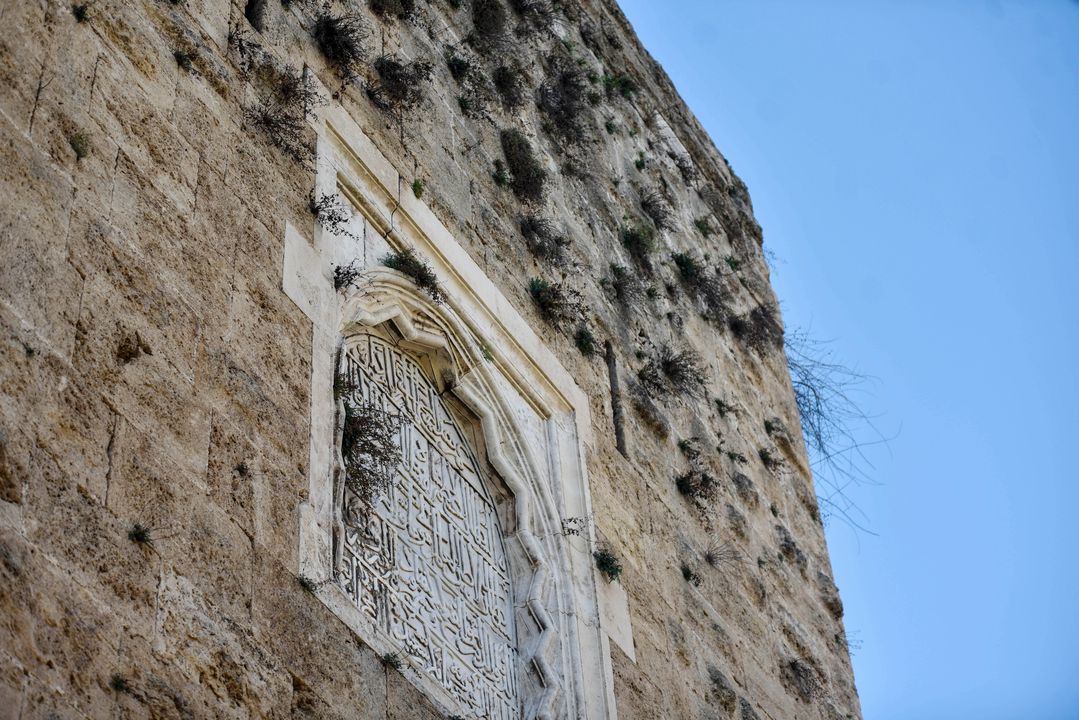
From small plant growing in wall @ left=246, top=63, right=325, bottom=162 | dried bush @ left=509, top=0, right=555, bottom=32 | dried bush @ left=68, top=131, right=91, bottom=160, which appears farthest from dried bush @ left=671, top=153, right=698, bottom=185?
dried bush @ left=68, top=131, right=91, bottom=160

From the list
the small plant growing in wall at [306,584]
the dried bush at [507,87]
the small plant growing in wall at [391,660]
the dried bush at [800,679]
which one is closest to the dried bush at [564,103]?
the dried bush at [507,87]

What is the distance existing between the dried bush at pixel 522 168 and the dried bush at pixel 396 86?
762 mm

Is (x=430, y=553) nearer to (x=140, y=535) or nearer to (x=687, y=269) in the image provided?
(x=140, y=535)

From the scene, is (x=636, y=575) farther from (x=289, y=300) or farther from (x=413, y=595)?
(x=289, y=300)

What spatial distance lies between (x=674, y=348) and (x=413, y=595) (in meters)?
3.55

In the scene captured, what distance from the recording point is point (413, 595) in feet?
16.5

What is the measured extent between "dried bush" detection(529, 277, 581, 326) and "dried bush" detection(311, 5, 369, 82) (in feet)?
4.21

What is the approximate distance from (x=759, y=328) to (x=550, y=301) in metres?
3.23

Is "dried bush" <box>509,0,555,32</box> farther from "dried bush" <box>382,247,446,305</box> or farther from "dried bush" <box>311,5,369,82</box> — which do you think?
"dried bush" <box>382,247,446,305</box>

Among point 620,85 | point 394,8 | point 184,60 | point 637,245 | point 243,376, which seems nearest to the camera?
point 243,376

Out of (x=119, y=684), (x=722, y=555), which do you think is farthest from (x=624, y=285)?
(x=119, y=684)

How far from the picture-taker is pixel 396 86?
6.39 metres

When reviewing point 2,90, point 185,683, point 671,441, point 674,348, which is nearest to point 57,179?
point 2,90

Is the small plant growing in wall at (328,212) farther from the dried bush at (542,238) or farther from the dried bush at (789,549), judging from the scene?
the dried bush at (789,549)
